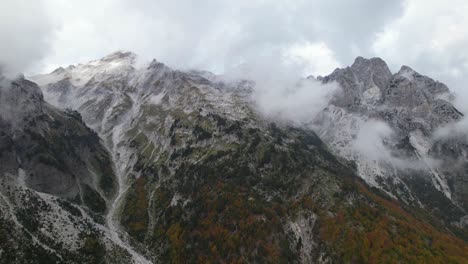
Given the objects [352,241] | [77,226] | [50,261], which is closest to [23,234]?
[50,261]

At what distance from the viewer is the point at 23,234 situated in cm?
15925

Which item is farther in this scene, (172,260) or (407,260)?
(172,260)

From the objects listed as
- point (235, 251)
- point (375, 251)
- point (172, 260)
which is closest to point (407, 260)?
point (375, 251)

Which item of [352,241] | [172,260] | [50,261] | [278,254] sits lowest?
[50,261]

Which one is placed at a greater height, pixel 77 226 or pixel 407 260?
pixel 407 260

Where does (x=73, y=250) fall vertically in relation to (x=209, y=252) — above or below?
below

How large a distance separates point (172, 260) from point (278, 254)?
2124 inches

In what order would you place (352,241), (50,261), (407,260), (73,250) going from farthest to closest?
(352,241)
(407,260)
(73,250)
(50,261)

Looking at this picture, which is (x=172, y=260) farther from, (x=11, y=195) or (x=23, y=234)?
(x=11, y=195)

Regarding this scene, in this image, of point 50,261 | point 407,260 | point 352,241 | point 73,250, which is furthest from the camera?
point 352,241

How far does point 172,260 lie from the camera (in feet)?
646

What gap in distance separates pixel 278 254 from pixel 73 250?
95.2m

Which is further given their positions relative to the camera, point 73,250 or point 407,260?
point 407,260

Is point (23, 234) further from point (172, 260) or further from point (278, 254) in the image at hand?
point (278, 254)
